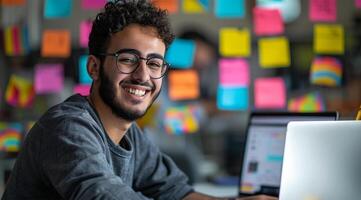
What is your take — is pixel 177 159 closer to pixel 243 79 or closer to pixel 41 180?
pixel 243 79

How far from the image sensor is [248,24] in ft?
8.67

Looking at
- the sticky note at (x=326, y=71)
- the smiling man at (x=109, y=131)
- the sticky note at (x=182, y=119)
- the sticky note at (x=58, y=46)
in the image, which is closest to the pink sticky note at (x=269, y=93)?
the sticky note at (x=326, y=71)

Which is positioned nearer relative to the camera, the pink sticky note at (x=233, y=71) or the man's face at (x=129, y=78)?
the man's face at (x=129, y=78)

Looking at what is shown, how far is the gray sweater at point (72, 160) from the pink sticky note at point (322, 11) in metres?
1.37

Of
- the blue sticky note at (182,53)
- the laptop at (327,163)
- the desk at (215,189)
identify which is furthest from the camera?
the blue sticky note at (182,53)

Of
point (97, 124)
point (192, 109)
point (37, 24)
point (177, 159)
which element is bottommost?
point (177, 159)

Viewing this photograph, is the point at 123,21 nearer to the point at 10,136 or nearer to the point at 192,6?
the point at 192,6

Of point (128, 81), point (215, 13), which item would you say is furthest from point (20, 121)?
point (128, 81)

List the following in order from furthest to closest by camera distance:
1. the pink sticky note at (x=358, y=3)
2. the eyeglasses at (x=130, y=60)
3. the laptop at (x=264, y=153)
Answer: the pink sticky note at (x=358, y=3) → the laptop at (x=264, y=153) → the eyeglasses at (x=130, y=60)

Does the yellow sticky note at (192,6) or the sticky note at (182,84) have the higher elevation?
the yellow sticky note at (192,6)

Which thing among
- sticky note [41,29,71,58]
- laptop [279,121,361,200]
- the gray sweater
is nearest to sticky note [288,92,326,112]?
sticky note [41,29,71,58]

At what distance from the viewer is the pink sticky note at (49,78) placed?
104 inches

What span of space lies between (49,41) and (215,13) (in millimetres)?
808

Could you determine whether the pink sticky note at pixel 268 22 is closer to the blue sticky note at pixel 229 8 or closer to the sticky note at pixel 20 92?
the blue sticky note at pixel 229 8
